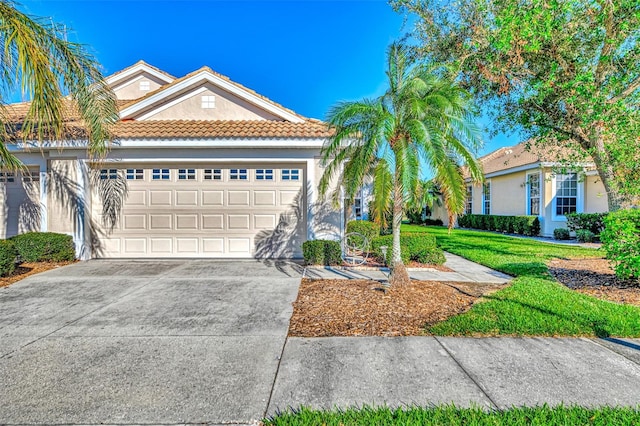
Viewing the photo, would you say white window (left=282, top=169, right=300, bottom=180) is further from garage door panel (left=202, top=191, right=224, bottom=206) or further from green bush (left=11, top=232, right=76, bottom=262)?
green bush (left=11, top=232, right=76, bottom=262)

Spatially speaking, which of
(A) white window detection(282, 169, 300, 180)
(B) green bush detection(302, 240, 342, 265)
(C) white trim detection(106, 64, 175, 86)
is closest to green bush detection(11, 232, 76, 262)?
(A) white window detection(282, 169, 300, 180)

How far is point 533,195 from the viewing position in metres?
17.2

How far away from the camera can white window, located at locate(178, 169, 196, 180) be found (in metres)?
9.43

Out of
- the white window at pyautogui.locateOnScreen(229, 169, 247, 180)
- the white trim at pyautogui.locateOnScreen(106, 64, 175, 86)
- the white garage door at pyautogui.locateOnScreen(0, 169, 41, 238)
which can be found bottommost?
the white garage door at pyautogui.locateOnScreen(0, 169, 41, 238)

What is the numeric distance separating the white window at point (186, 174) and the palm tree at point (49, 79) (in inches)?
80.0

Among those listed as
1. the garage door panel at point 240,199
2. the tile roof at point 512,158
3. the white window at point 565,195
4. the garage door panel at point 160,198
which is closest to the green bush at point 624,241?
the tile roof at point 512,158

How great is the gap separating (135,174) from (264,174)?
13.0 ft

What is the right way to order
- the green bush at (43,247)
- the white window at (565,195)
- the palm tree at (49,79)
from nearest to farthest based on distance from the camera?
the palm tree at (49,79) < the green bush at (43,247) < the white window at (565,195)

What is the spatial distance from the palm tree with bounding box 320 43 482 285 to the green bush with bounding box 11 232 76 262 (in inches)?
321

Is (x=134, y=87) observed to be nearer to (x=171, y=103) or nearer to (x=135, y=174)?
(x=171, y=103)

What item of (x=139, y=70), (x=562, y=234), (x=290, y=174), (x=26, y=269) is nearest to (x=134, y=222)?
(x=26, y=269)

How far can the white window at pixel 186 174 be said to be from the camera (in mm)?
9430

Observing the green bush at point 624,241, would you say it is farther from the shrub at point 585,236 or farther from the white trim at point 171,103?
the white trim at point 171,103

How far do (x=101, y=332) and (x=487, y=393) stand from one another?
483 centimetres
